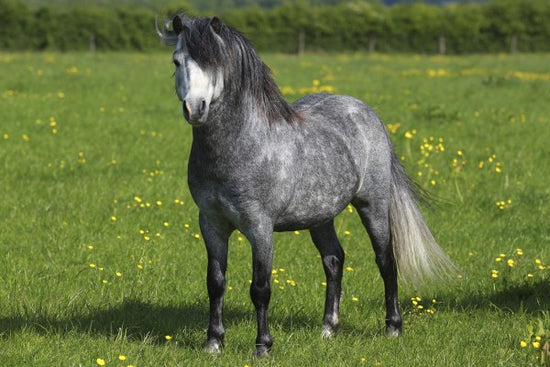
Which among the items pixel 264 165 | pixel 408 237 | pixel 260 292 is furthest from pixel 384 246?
pixel 264 165

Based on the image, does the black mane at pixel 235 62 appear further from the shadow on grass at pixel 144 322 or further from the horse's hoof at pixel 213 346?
the shadow on grass at pixel 144 322

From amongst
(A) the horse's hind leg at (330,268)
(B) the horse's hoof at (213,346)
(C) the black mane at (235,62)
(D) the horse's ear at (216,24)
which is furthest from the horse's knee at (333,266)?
(D) the horse's ear at (216,24)

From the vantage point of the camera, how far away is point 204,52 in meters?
4.97

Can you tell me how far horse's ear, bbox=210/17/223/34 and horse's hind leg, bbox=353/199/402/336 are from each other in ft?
7.92

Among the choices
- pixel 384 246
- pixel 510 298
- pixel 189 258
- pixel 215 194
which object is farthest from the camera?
pixel 189 258

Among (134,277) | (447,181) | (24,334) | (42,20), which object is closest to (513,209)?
(447,181)

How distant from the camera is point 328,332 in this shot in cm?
673

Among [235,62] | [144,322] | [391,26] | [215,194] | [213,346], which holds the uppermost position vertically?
[235,62]

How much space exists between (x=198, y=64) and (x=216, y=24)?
1.16 ft

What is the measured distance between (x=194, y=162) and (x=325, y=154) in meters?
1.18

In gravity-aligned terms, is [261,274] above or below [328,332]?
above

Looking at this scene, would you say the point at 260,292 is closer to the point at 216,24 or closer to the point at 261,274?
the point at 261,274

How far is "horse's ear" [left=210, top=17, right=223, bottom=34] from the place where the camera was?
16.7 feet

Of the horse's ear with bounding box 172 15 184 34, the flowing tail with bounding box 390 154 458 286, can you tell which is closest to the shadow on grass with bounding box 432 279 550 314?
the flowing tail with bounding box 390 154 458 286
